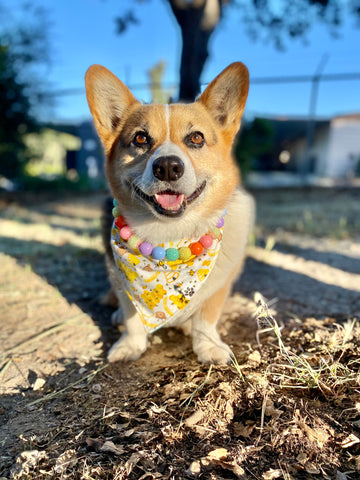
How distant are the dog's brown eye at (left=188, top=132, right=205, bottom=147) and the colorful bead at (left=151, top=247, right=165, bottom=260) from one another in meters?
0.61

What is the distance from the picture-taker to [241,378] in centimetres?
171

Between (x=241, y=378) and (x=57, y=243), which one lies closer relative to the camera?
(x=241, y=378)

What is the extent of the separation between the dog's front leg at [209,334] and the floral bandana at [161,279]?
13 cm

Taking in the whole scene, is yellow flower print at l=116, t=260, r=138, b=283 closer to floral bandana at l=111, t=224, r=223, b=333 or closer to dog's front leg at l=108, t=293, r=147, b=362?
floral bandana at l=111, t=224, r=223, b=333

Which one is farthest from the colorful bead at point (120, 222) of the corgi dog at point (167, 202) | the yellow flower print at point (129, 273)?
the yellow flower print at point (129, 273)

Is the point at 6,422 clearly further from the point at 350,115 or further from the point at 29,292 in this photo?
the point at 350,115

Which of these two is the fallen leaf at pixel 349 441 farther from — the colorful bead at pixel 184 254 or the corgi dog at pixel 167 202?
the colorful bead at pixel 184 254

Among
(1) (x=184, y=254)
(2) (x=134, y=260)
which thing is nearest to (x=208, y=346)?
(1) (x=184, y=254)

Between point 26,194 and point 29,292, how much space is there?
7332 mm

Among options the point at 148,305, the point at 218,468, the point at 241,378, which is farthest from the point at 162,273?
the point at 218,468

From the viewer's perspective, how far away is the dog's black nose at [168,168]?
1.78 m

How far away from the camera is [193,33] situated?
3.94 m

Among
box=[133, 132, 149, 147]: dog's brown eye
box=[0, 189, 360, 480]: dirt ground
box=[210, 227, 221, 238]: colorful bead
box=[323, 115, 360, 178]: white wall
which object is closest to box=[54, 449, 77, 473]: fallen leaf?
box=[0, 189, 360, 480]: dirt ground

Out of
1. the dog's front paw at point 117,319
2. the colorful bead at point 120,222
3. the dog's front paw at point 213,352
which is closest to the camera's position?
the dog's front paw at point 213,352
